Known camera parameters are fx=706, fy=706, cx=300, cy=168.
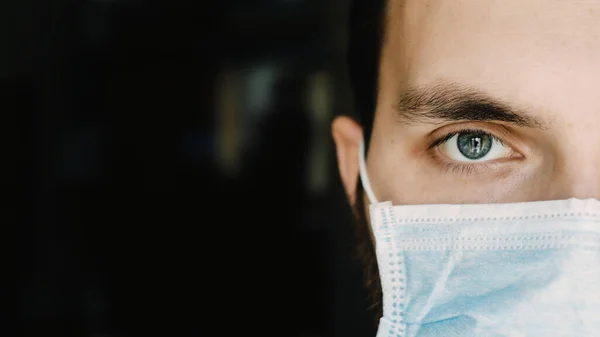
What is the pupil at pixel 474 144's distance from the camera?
1210 mm

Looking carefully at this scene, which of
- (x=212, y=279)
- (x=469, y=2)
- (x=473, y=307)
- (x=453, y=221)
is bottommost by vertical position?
(x=212, y=279)

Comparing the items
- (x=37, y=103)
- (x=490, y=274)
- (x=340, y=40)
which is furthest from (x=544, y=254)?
(x=37, y=103)

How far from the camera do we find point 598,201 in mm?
1032

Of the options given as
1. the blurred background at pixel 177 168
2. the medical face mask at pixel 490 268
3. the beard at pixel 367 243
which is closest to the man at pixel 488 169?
the medical face mask at pixel 490 268

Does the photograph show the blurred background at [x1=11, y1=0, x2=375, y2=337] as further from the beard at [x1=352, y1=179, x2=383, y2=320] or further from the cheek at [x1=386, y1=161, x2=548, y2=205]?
the cheek at [x1=386, y1=161, x2=548, y2=205]

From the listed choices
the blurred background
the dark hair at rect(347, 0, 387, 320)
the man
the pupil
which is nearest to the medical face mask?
the man

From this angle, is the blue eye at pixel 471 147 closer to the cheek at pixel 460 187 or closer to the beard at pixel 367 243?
the cheek at pixel 460 187

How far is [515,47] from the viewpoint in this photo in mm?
1087

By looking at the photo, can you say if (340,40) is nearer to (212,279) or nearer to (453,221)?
(212,279)

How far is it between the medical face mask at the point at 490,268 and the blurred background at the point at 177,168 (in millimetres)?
1575

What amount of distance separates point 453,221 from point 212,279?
89.0 inches

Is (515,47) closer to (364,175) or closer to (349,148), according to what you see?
(364,175)

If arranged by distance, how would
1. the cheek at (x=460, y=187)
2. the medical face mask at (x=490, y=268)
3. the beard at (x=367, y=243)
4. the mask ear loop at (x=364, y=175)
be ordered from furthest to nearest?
the beard at (x=367, y=243), the mask ear loop at (x=364, y=175), the cheek at (x=460, y=187), the medical face mask at (x=490, y=268)

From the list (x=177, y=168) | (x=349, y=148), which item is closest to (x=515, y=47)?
(x=349, y=148)
